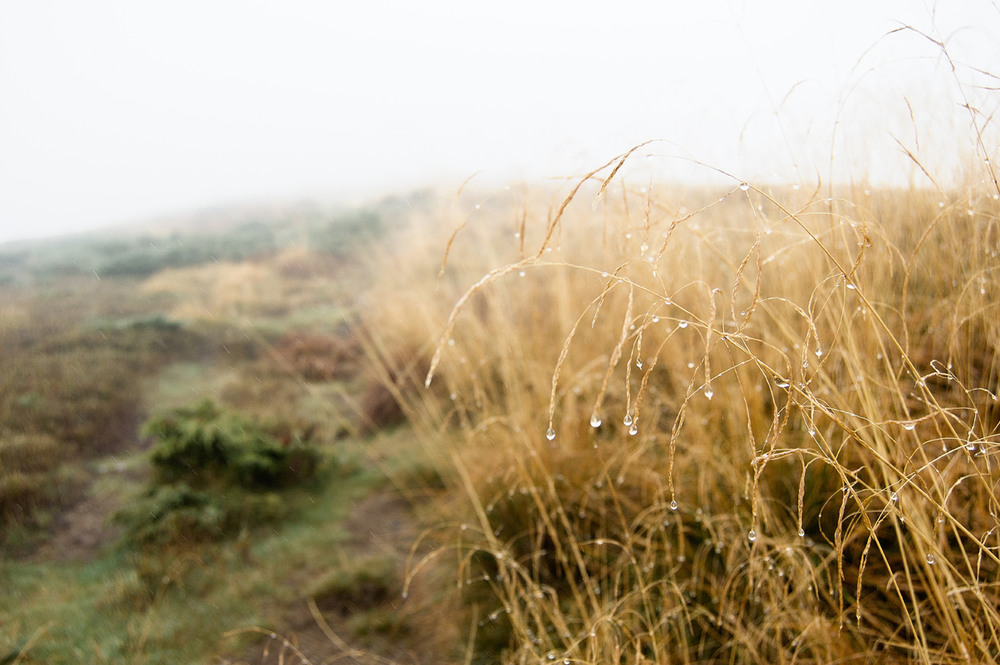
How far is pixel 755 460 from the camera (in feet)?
2.57

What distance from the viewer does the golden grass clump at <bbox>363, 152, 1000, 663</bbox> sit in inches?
50.6

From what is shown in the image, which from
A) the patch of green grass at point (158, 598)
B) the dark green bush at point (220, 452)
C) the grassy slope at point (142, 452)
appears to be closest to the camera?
the patch of green grass at point (158, 598)

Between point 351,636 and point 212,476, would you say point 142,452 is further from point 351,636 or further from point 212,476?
point 351,636

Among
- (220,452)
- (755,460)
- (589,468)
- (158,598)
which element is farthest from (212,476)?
(755,460)

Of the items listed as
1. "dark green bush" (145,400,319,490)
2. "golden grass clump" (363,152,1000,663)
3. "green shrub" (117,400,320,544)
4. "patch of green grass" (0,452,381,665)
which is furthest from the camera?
"dark green bush" (145,400,319,490)

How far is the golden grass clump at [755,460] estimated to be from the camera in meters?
1.28

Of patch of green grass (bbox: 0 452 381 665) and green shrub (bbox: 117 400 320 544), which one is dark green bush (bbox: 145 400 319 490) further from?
patch of green grass (bbox: 0 452 381 665)

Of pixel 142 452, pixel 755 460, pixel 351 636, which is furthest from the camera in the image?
pixel 142 452

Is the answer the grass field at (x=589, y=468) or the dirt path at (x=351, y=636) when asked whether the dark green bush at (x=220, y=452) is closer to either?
the grass field at (x=589, y=468)

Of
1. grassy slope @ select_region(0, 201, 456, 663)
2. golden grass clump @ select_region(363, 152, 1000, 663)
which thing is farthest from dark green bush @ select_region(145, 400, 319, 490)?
golden grass clump @ select_region(363, 152, 1000, 663)

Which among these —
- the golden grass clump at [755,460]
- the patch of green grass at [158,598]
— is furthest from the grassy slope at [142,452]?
the golden grass clump at [755,460]

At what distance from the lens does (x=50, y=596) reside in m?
2.08

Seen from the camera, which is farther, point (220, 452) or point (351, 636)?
point (220, 452)

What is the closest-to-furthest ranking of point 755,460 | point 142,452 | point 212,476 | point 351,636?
point 755,460, point 351,636, point 212,476, point 142,452
